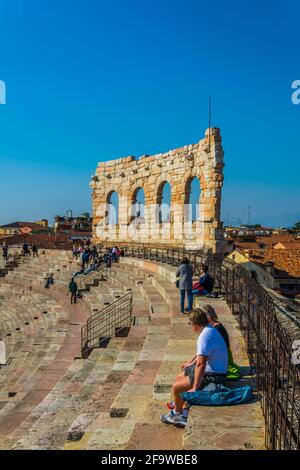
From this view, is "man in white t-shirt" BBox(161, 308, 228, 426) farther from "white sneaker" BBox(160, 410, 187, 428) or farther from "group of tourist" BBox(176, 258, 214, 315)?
"group of tourist" BBox(176, 258, 214, 315)

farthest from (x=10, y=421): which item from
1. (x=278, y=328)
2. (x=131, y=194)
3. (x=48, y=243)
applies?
(x=48, y=243)

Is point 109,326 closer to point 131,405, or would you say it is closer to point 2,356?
point 2,356

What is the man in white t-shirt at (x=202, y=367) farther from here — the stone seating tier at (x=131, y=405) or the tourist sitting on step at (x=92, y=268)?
the tourist sitting on step at (x=92, y=268)

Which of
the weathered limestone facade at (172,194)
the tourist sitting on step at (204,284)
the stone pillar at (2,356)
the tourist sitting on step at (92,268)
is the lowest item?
the stone pillar at (2,356)

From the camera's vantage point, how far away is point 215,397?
4.07 meters

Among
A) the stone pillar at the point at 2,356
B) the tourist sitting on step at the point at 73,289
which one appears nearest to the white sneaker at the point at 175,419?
the stone pillar at the point at 2,356

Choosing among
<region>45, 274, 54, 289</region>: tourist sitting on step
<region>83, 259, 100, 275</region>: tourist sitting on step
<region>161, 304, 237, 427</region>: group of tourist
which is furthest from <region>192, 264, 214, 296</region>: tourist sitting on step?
<region>45, 274, 54, 289</region>: tourist sitting on step

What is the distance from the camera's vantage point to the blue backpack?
160 inches

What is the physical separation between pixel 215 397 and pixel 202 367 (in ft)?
1.01

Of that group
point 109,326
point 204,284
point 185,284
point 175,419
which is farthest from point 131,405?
point 109,326

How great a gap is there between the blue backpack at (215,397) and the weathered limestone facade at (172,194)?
48.5ft

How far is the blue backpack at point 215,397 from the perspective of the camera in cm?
406
